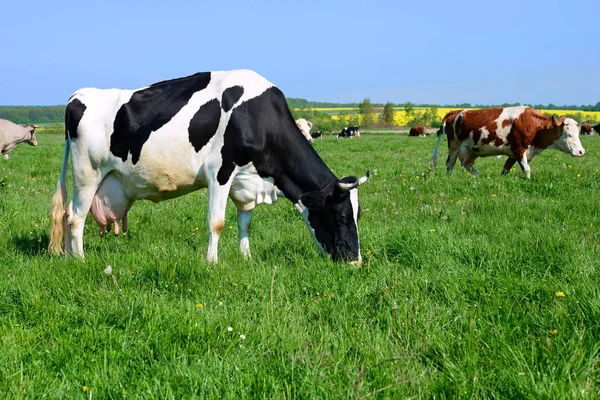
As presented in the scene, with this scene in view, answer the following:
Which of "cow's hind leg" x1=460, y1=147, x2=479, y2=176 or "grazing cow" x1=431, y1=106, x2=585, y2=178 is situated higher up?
"grazing cow" x1=431, y1=106, x2=585, y2=178

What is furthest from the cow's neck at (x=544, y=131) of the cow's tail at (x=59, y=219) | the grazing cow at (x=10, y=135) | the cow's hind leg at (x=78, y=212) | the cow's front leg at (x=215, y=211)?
the grazing cow at (x=10, y=135)

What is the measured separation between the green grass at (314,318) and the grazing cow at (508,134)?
25.5 ft

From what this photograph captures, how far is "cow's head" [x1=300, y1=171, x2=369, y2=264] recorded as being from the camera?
5523 millimetres

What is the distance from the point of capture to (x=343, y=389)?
8.98 feet

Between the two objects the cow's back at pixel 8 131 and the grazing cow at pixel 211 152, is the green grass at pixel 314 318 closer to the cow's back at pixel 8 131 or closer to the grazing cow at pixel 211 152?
the grazing cow at pixel 211 152

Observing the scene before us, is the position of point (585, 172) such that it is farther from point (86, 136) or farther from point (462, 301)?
point (86, 136)

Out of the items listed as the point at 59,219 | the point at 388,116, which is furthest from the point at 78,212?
the point at 388,116

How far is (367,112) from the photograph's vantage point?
425 ft

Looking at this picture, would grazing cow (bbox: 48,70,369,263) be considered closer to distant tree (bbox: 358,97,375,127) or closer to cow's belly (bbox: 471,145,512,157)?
cow's belly (bbox: 471,145,512,157)

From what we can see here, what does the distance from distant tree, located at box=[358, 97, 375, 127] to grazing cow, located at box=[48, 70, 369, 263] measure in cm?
12308

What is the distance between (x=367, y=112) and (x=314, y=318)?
422 ft

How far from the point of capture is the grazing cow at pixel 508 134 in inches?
553

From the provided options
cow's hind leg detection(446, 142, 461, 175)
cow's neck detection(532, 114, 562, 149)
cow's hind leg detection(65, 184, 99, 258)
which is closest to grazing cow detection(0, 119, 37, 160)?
cow's hind leg detection(65, 184, 99, 258)

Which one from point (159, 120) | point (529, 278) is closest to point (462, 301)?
point (529, 278)
